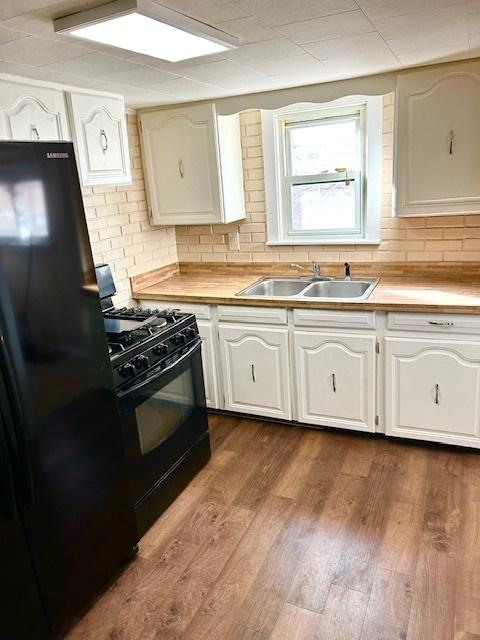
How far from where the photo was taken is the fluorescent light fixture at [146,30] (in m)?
1.46

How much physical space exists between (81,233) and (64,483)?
907 millimetres

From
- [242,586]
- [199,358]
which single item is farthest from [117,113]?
Result: [242,586]

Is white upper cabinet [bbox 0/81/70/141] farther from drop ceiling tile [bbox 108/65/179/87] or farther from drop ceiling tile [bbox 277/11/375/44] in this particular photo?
drop ceiling tile [bbox 277/11/375/44]

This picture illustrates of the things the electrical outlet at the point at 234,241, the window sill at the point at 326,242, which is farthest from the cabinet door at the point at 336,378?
the electrical outlet at the point at 234,241

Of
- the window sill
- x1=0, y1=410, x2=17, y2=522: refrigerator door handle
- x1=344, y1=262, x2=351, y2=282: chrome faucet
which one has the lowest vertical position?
x1=0, y1=410, x2=17, y2=522: refrigerator door handle

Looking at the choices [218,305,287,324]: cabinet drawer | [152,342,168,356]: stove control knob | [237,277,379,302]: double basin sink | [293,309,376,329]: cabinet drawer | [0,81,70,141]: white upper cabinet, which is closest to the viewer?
[0,81,70,141]: white upper cabinet

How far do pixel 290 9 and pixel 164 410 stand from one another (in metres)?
1.79

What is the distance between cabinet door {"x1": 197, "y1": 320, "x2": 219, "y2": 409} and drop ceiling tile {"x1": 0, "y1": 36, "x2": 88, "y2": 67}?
69.0 inches

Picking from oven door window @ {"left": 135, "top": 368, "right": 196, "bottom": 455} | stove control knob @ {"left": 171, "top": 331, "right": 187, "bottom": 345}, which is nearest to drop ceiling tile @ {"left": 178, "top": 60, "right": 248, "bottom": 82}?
stove control knob @ {"left": 171, "top": 331, "right": 187, "bottom": 345}

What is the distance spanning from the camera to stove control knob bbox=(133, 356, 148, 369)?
7.29ft

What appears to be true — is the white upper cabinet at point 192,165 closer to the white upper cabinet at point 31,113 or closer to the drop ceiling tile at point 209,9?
the white upper cabinet at point 31,113

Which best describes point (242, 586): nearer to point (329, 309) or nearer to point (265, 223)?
point (329, 309)

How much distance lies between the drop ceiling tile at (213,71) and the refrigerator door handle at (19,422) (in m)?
1.53

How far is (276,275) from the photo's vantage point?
362 cm
